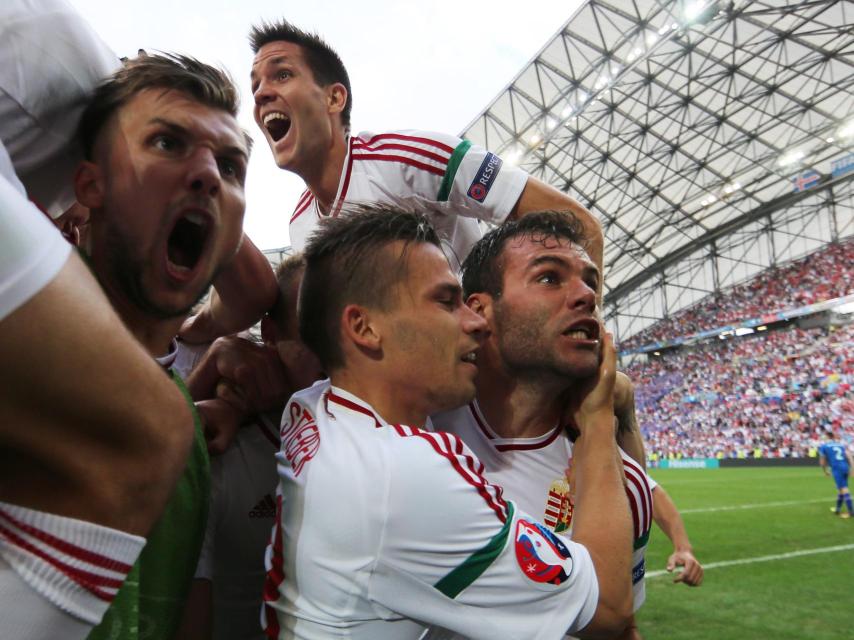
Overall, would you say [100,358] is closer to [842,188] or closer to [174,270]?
[174,270]

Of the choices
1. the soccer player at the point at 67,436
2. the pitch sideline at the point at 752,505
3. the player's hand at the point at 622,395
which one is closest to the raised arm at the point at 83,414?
the soccer player at the point at 67,436

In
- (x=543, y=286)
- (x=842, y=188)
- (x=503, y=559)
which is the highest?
(x=842, y=188)

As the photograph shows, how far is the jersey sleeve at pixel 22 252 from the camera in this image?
1.83ft

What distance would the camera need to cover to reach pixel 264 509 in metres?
1.79

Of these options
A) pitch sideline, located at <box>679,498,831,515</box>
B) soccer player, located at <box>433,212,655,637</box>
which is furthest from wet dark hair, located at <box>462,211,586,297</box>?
pitch sideline, located at <box>679,498,831,515</box>

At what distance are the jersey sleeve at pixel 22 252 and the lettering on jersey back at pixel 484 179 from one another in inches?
71.7

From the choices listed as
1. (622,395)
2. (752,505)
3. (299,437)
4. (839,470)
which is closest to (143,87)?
(299,437)

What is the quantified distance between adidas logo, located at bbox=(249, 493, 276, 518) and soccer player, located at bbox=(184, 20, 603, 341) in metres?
0.57

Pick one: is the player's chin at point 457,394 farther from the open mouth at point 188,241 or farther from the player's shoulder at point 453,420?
the open mouth at point 188,241

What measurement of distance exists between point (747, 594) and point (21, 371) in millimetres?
7294

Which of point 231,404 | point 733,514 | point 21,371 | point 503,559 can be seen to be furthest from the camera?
point 733,514

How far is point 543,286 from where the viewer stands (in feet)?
6.16

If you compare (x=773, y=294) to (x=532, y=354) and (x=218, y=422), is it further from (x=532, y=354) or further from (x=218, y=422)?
(x=218, y=422)

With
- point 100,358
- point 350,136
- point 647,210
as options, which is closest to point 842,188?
point 647,210
